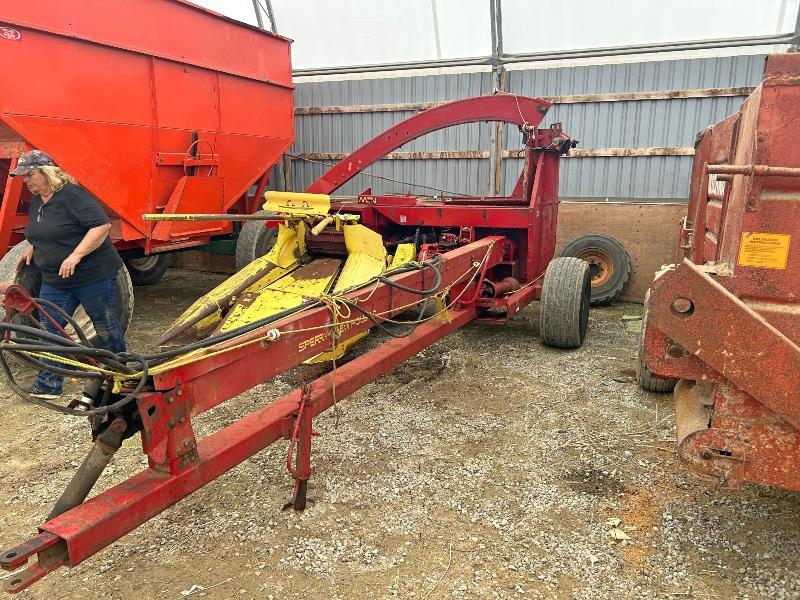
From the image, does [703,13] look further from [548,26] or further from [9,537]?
[9,537]

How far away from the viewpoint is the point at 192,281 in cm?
878

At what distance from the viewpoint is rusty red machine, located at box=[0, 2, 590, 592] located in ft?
6.48

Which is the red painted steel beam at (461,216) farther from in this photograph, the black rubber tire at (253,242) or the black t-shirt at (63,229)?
the black t-shirt at (63,229)

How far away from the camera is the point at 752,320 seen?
208 centimetres

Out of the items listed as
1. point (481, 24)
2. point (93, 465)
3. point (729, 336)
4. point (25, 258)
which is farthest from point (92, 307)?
point (481, 24)

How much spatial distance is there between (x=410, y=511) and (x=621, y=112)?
7026 millimetres

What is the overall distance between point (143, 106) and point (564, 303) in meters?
4.46

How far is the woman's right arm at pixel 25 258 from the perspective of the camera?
444 centimetres

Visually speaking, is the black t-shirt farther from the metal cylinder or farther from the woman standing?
the metal cylinder

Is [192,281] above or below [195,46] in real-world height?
below

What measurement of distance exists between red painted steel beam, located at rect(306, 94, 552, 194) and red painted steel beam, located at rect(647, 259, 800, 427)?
11.8 feet

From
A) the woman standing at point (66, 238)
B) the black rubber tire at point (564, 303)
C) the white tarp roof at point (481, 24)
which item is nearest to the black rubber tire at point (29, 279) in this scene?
the woman standing at point (66, 238)

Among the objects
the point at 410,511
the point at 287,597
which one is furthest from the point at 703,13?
the point at 287,597

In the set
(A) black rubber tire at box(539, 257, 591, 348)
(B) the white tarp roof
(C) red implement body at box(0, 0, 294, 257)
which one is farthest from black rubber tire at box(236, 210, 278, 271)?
(B) the white tarp roof
